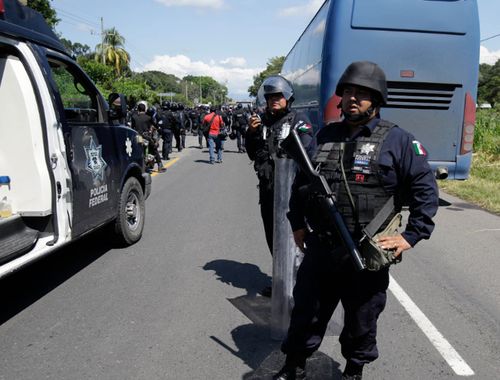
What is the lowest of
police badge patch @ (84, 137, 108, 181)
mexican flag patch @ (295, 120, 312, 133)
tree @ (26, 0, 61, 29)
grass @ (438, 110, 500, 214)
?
grass @ (438, 110, 500, 214)

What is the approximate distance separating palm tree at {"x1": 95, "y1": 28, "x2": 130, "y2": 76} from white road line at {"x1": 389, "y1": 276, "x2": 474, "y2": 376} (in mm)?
51557

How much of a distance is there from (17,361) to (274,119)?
2.51 meters

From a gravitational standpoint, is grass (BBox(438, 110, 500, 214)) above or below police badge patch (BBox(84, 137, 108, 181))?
below

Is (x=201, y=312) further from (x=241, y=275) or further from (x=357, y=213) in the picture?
(x=357, y=213)

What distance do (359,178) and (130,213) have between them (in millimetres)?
3891

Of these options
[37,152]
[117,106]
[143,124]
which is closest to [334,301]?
[37,152]

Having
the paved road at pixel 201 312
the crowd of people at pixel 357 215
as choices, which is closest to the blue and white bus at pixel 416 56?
the paved road at pixel 201 312

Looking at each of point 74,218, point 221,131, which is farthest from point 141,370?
point 221,131

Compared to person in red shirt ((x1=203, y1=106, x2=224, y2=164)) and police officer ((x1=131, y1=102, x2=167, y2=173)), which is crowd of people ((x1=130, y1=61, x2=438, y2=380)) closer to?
police officer ((x1=131, y1=102, x2=167, y2=173))

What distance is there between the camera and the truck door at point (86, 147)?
4.09 m

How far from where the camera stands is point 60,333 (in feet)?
11.3

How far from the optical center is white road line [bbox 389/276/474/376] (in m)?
3.02

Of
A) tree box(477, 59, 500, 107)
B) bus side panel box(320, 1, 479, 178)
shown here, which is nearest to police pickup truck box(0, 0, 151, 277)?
bus side panel box(320, 1, 479, 178)

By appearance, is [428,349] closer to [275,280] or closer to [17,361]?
[275,280]
